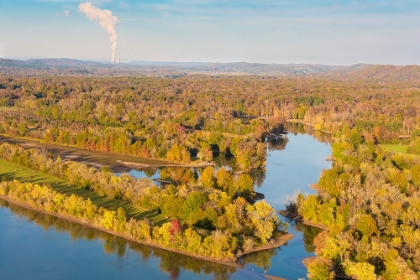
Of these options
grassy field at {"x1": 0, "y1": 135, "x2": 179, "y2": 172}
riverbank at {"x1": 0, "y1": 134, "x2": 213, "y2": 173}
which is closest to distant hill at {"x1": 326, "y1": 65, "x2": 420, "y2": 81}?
riverbank at {"x1": 0, "y1": 134, "x2": 213, "y2": 173}

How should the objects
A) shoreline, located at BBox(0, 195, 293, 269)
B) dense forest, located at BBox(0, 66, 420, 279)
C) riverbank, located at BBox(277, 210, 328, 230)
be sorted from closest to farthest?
shoreline, located at BBox(0, 195, 293, 269) < dense forest, located at BBox(0, 66, 420, 279) < riverbank, located at BBox(277, 210, 328, 230)

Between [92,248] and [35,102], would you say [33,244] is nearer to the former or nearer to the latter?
[92,248]

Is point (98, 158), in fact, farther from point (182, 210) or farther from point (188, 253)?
point (188, 253)

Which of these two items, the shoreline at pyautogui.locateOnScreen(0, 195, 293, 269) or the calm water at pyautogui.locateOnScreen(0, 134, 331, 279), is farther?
the shoreline at pyautogui.locateOnScreen(0, 195, 293, 269)

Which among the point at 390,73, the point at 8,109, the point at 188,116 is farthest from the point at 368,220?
the point at 390,73

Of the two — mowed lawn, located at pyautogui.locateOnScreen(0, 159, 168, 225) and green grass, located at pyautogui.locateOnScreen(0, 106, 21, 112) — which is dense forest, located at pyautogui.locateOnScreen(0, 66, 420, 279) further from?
mowed lawn, located at pyautogui.locateOnScreen(0, 159, 168, 225)
